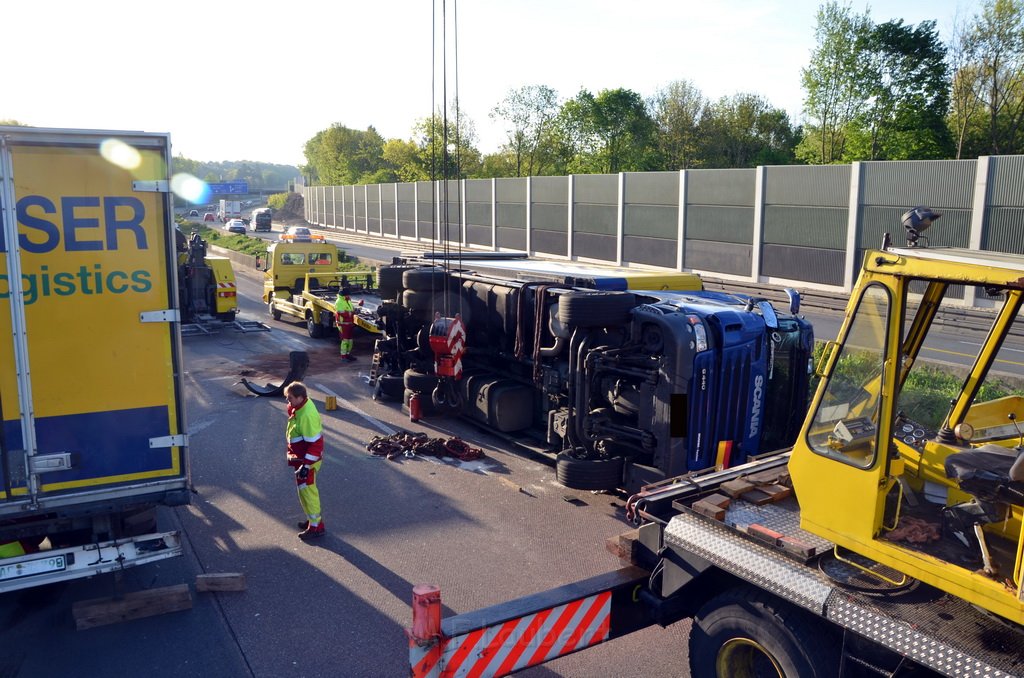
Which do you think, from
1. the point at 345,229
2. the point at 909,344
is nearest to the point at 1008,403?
the point at 909,344

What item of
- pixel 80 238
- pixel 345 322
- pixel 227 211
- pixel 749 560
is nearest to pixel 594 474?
pixel 749 560

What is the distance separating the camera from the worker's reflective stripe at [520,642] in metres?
4.23

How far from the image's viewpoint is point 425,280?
1210 centimetres

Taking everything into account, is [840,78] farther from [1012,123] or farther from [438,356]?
[438,356]

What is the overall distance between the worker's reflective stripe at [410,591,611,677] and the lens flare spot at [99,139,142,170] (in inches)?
170

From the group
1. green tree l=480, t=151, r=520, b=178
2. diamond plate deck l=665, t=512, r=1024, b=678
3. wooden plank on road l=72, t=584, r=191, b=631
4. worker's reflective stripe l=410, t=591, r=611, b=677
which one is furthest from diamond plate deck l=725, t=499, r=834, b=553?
green tree l=480, t=151, r=520, b=178

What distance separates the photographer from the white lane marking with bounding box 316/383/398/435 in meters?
11.9

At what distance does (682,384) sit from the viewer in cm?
799

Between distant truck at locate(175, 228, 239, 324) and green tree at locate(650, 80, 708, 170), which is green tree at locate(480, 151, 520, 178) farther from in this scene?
distant truck at locate(175, 228, 239, 324)

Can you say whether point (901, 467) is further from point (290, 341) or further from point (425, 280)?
point (290, 341)

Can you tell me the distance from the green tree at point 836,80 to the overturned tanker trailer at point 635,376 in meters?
47.2

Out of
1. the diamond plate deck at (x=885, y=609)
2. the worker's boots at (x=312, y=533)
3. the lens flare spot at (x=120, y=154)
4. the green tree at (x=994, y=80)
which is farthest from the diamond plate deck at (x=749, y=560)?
the green tree at (x=994, y=80)

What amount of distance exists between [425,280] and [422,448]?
9.13 ft

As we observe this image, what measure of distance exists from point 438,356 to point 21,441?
20.4ft
